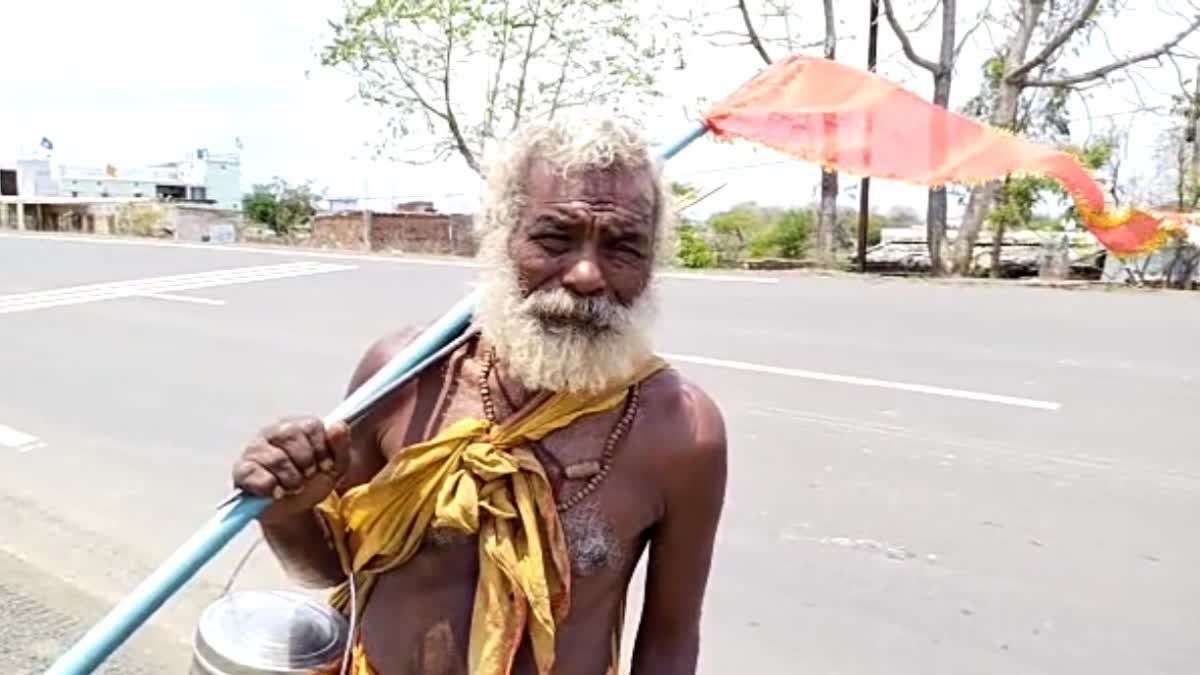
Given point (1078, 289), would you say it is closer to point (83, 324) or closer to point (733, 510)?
point (733, 510)

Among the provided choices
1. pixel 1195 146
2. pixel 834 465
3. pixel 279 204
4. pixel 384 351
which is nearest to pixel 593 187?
pixel 384 351

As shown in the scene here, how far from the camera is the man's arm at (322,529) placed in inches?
64.9

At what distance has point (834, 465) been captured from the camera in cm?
534

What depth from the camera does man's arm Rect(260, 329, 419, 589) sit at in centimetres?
165

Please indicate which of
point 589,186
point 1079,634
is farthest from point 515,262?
point 1079,634

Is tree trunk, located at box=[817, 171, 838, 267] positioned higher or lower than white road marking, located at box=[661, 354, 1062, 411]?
higher

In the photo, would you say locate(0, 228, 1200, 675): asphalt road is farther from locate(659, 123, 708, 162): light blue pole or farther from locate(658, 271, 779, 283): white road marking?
locate(658, 271, 779, 283): white road marking

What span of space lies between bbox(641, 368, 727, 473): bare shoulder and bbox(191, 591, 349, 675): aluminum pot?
543 mm

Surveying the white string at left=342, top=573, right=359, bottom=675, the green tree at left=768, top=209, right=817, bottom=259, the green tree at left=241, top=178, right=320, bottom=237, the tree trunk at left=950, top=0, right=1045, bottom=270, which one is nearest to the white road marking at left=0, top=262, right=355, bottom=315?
the tree trunk at left=950, top=0, right=1045, bottom=270

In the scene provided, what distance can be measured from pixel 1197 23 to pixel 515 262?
31.6 feet

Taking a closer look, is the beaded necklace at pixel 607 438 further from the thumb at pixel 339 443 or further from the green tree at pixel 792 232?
the green tree at pixel 792 232

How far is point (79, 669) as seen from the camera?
5.31 feet

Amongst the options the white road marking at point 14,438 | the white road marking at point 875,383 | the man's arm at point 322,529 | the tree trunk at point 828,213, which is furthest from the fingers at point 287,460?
the tree trunk at point 828,213

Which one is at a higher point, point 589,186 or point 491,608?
point 589,186
